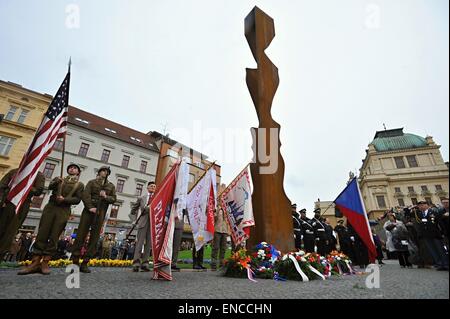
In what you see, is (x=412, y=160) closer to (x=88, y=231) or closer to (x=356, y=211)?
(x=356, y=211)

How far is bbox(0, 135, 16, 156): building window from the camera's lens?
68.6 ft

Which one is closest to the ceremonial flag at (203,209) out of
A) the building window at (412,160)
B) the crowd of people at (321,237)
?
the crowd of people at (321,237)

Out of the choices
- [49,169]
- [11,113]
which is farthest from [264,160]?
[11,113]

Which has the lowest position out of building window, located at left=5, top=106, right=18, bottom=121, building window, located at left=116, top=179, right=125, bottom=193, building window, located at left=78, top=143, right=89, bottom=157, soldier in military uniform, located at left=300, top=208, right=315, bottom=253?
soldier in military uniform, located at left=300, top=208, right=315, bottom=253

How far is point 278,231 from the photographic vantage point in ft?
15.8

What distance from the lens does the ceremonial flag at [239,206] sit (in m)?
5.09

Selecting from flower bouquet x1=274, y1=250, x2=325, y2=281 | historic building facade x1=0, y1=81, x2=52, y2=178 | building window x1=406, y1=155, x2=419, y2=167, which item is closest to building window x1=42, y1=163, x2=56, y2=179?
historic building facade x1=0, y1=81, x2=52, y2=178

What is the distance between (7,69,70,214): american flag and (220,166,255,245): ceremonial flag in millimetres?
3759

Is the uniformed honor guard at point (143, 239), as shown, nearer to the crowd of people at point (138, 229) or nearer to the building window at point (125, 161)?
the crowd of people at point (138, 229)

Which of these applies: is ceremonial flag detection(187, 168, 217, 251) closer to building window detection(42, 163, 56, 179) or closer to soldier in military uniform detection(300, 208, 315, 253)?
soldier in military uniform detection(300, 208, 315, 253)

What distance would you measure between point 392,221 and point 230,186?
5926 millimetres

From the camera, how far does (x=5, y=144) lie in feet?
69.7
